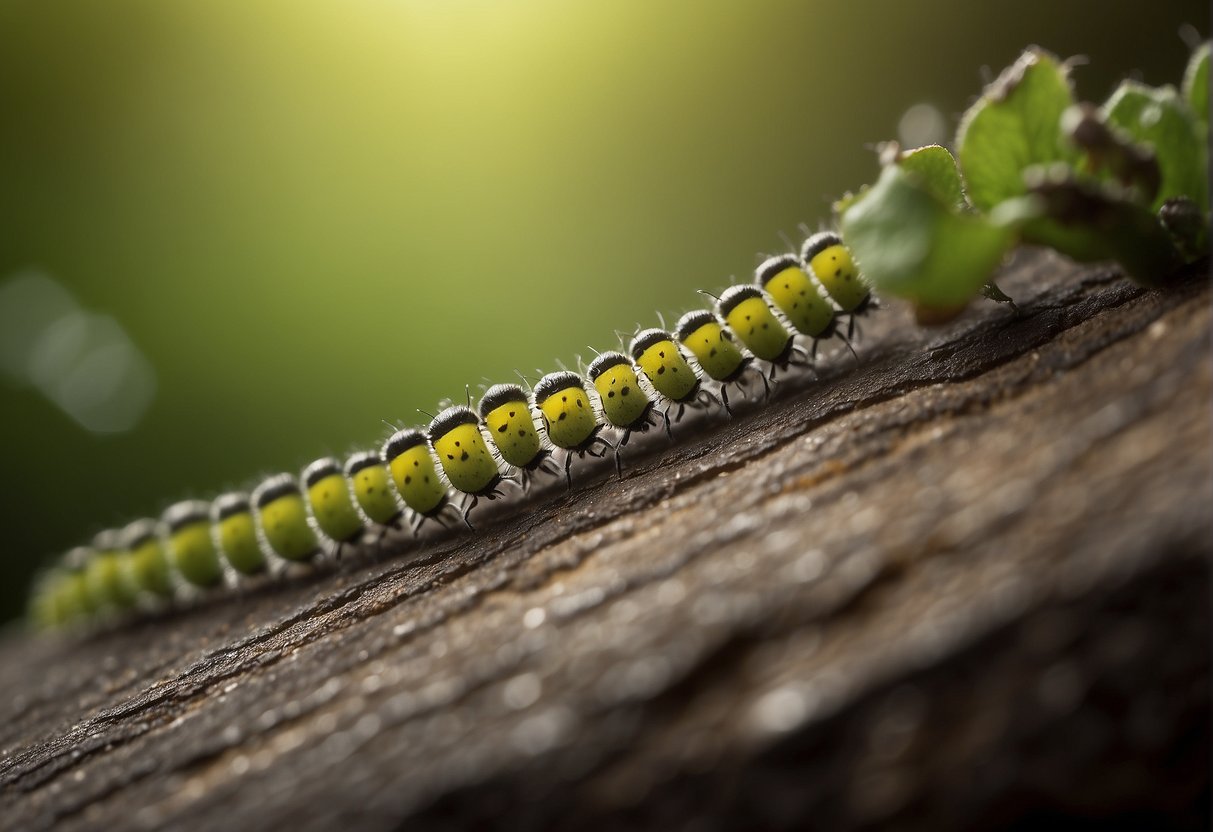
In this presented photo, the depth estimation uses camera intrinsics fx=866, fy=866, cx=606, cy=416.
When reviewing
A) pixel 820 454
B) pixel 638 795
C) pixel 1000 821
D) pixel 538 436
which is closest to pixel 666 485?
pixel 820 454

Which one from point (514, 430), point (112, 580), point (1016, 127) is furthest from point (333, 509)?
point (1016, 127)

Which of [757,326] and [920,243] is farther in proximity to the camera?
[757,326]

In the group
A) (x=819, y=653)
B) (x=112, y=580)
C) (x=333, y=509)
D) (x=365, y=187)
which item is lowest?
(x=819, y=653)

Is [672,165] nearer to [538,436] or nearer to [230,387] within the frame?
[230,387]

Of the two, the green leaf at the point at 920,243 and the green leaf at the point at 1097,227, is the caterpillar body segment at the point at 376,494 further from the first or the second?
the green leaf at the point at 1097,227

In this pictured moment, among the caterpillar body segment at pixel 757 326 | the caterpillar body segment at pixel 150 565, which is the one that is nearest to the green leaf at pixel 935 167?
the caterpillar body segment at pixel 757 326

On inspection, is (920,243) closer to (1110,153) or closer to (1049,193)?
(1049,193)
